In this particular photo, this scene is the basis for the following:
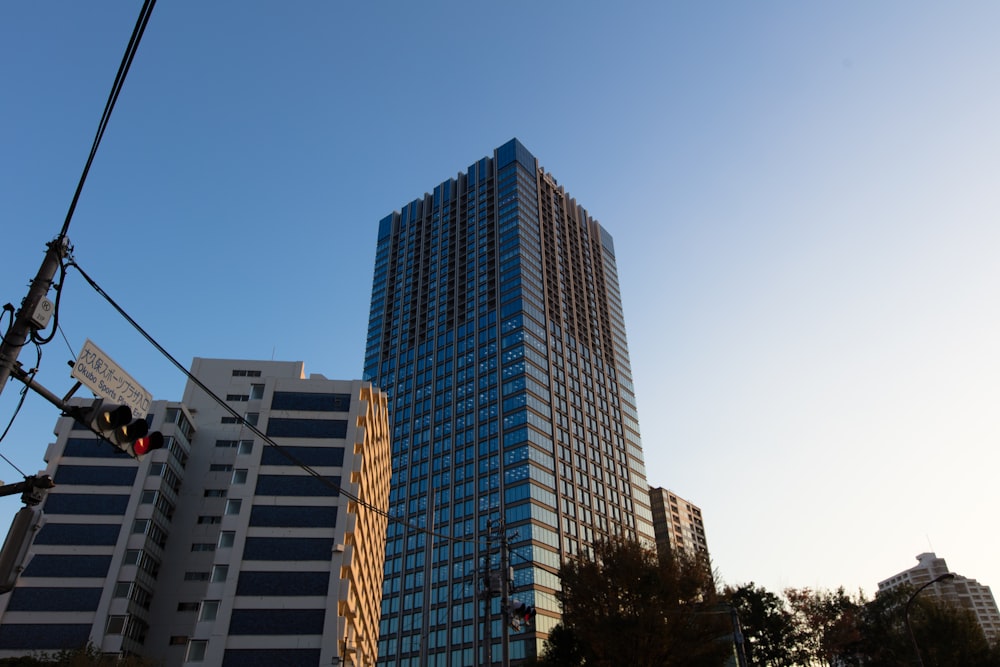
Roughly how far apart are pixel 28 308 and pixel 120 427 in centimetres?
226

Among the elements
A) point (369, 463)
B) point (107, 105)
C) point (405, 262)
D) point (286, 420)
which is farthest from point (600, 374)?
point (107, 105)

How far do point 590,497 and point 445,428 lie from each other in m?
28.3

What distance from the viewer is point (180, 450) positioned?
216 feet

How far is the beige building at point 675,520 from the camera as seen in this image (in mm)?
175375

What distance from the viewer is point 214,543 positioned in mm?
62438

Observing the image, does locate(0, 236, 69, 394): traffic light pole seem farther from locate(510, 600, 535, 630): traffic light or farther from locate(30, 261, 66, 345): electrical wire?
locate(510, 600, 535, 630): traffic light

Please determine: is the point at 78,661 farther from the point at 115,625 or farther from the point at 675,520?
the point at 675,520

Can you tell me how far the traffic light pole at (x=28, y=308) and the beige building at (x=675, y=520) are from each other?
172m

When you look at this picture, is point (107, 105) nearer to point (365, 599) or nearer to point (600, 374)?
point (365, 599)

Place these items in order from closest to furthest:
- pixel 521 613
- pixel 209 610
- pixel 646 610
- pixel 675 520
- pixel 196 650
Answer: pixel 521 613 < pixel 646 610 < pixel 196 650 < pixel 209 610 < pixel 675 520

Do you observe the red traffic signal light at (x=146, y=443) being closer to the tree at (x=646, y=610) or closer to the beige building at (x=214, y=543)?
the tree at (x=646, y=610)

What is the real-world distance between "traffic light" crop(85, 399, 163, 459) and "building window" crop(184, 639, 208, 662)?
48.3 m

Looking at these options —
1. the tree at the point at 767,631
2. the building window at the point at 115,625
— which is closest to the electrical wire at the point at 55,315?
the building window at the point at 115,625

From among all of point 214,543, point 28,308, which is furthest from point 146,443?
point 214,543
